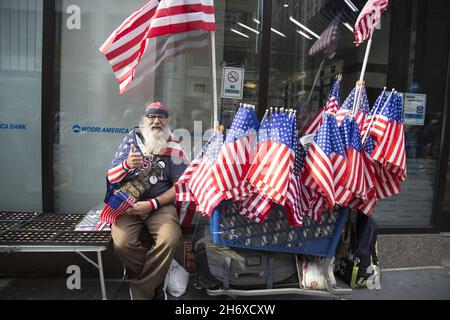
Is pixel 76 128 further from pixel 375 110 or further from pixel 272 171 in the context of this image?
pixel 375 110

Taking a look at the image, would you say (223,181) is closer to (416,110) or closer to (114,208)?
(114,208)

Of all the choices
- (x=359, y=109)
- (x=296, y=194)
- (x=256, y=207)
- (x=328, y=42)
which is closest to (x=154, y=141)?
(x=256, y=207)

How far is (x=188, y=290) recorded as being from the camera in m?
3.87

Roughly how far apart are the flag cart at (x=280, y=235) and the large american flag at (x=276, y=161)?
313mm

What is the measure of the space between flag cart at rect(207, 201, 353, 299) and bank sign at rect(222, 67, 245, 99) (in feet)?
6.24

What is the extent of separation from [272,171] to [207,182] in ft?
1.84

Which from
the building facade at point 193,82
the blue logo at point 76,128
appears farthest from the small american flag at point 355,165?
the blue logo at point 76,128

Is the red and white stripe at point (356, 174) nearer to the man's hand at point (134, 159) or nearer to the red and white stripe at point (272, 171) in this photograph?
the red and white stripe at point (272, 171)

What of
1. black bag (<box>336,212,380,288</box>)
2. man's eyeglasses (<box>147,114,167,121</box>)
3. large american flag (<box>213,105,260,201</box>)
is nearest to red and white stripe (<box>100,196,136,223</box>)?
man's eyeglasses (<box>147,114,167,121</box>)

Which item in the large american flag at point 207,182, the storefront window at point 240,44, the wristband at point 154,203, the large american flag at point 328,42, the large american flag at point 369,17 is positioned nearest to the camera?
the large american flag at point 207,182

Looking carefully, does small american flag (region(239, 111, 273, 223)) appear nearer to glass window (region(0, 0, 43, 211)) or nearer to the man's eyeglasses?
the man's eyeglasses

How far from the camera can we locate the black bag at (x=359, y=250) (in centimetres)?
357

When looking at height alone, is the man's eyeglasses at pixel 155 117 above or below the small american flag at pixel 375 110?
below

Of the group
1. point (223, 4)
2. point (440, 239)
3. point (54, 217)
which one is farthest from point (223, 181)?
point (440, 239)
